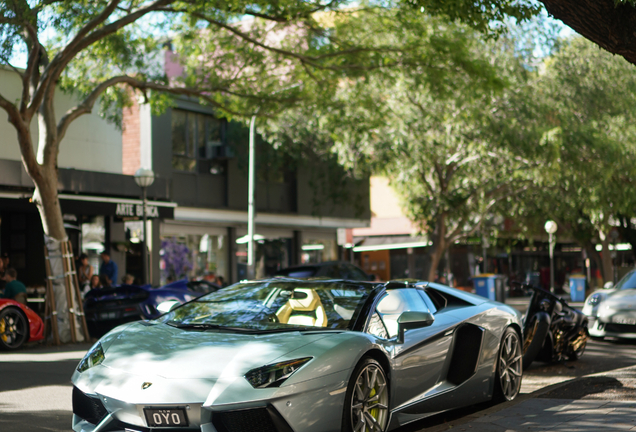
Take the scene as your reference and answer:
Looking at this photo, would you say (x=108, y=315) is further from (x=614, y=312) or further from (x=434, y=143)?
(x=434, y=143)

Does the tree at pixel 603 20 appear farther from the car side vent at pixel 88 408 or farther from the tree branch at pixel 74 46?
the tree branch at pixel 74 46

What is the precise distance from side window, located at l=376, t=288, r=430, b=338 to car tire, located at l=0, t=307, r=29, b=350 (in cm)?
794

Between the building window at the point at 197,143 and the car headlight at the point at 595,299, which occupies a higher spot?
the building window at the point at 197,143

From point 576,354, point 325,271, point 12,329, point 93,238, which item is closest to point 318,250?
point 93,238

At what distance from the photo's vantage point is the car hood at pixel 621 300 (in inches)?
476

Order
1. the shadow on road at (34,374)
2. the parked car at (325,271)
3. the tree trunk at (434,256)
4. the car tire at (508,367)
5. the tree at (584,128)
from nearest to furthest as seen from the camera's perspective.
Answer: the car tire at (508,367), the shadow on road at (34,374), the parked car at (325,271), the tree at (584,128), the tree trunk at (434,256)

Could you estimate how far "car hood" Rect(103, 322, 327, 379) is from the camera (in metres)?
4.40

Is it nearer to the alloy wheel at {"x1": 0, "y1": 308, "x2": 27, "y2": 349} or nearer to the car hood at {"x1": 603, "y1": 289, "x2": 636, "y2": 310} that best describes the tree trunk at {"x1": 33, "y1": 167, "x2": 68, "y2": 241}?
the alloy wheel at {"x1": 0, "y1": 308, "x2": 27, "y2": 349}

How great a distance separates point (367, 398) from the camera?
193 inches

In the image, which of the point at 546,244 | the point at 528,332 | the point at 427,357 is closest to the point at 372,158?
the point at 528,332

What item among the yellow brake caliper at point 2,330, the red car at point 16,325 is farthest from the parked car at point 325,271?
the yellow brake caliper at point 2,330

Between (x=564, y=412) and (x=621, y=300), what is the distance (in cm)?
691

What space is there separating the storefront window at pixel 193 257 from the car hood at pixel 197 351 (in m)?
19.5

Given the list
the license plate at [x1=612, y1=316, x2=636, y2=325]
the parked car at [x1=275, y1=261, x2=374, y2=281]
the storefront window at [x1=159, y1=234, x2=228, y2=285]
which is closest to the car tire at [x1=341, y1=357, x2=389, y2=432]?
the license plate at [x1=612, y1=316, x2=636, y2=325]
